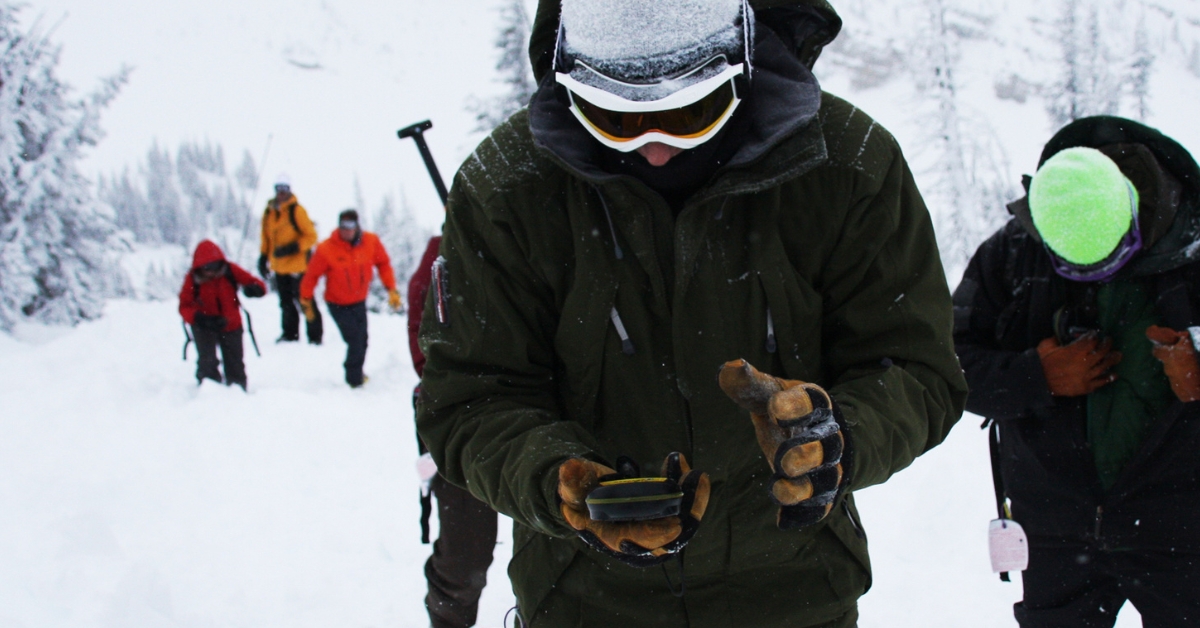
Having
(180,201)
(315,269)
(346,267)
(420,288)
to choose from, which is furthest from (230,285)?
(180,201)

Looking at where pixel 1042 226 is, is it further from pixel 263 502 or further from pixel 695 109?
pixel 263 502

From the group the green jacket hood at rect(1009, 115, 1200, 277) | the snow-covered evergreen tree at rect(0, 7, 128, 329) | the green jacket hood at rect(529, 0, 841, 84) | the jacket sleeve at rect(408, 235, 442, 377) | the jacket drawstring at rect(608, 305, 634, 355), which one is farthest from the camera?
the snow-covered evergreen tree at rect(0, 7, 128, 329)

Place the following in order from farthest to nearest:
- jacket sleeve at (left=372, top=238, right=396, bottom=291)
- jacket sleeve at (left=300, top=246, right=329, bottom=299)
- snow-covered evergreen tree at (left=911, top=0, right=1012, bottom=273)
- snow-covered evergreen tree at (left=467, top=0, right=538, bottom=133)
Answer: snow-covered evergreen tree at (left=911, top=0, right=1012, bottom=273) < snow-covered evergreen tree at (left=467, top=0, right=538, bottom=133) < jacket sleeve at (left=372, top=238, right=396, bottom=291) < jacket sleeve at (left=300, top=246, right=329, bottom=299)

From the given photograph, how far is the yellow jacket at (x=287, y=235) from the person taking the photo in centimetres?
1321

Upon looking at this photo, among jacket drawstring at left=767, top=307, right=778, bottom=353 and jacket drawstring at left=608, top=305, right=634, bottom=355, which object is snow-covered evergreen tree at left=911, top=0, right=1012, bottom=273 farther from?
jacket drawstring at left=608, top=305, right=634, bottom=355

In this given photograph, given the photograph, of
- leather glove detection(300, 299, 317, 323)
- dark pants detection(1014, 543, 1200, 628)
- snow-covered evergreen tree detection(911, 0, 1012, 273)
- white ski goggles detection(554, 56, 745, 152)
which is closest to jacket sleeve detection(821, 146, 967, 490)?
white ski goggles detection(554, 56, 745, 152)

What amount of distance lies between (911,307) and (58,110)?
63.0 ft

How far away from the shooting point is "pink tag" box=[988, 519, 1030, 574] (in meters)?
3.03

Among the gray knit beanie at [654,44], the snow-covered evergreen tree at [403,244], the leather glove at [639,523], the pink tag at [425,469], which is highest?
the gray knit beanie at [654,44]

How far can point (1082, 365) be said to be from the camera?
2852mm

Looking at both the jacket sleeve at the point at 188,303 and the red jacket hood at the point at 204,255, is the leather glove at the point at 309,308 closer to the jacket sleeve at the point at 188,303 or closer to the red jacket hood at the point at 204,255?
the jacket sleeve at the point at 188,303

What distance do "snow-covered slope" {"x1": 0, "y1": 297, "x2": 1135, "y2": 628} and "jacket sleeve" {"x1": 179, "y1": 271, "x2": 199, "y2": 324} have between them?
0.85 meters

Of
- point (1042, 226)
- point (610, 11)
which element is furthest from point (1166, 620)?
point (610, 11)

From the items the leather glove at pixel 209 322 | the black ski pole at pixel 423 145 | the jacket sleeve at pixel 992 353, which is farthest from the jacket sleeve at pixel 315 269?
the jacket sleeve at pixel 992 353
